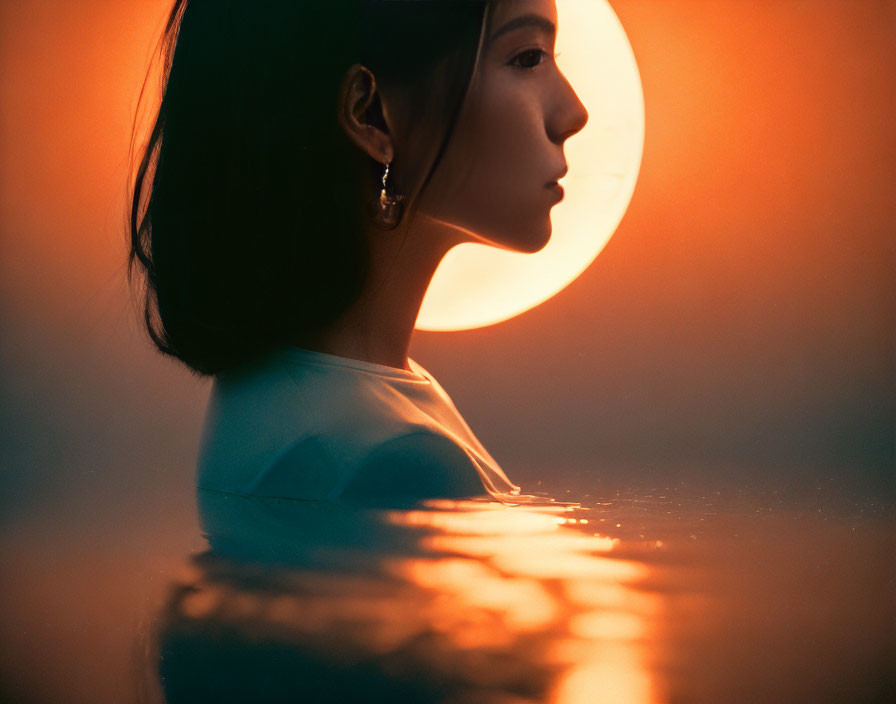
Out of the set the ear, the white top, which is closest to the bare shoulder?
the white top

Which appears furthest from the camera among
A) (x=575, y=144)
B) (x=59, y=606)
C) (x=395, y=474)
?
(x=575, y=144)

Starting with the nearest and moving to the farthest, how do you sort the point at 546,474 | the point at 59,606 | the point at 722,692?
the point at 722,692
the point at 59,606
the point at 546,474

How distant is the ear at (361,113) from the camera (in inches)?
27.1

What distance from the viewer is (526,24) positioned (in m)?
0.70

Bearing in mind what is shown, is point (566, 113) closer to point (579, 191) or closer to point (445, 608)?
point (579, 191)

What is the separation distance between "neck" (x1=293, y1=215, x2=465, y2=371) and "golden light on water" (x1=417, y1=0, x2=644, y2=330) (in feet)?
0.19

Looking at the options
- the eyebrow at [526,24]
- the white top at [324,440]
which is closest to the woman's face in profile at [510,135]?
the eyebrow at [526,24]

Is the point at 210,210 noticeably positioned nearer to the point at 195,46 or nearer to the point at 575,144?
the point at 195,46

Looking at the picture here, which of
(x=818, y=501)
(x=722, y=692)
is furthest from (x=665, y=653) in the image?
(x=818, y=501)

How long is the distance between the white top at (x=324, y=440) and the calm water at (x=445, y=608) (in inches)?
0.7

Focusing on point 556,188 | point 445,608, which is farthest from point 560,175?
point 445,608

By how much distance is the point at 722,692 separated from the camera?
0.37 metres

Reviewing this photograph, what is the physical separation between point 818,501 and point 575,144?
42 centimetres

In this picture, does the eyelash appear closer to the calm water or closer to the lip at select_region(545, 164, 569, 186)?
the lip at select_region(545, 164, 569, 186)
